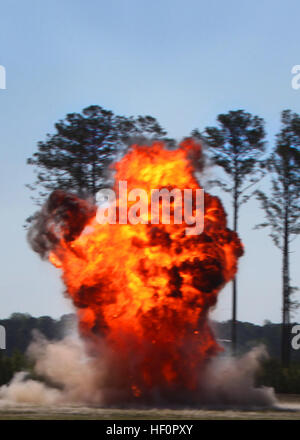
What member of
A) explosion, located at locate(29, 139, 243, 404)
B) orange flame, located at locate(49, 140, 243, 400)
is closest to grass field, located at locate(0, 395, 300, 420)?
explosion, located at locate(29, 139, 243, 404)

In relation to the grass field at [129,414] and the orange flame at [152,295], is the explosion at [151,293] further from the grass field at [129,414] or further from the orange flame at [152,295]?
the grass field at [129,414]

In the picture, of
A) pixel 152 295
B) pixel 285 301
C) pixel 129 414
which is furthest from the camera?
pixel 285 301

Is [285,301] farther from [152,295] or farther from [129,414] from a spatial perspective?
[129,414]

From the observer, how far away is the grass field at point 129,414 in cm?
2847

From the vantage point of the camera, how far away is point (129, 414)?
2962cm

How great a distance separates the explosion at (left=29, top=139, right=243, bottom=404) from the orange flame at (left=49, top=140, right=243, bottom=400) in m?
0.05

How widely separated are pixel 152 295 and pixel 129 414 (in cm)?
634

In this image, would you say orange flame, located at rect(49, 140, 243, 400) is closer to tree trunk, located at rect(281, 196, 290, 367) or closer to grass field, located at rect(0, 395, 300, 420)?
grass field, located at rect(0, 395, 300, 420)

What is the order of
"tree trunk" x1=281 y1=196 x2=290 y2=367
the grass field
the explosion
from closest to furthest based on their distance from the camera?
the grass field
the explosion
"tree trunk" x1=281 y1=196 x2=290 y2=367

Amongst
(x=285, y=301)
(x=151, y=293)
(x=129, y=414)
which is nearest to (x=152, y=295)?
(x=151, y=293)

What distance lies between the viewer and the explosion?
3441 centimetres

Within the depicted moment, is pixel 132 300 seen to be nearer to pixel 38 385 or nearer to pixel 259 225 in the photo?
pixel 38 385

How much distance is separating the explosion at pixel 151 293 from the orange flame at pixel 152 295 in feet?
0.15
